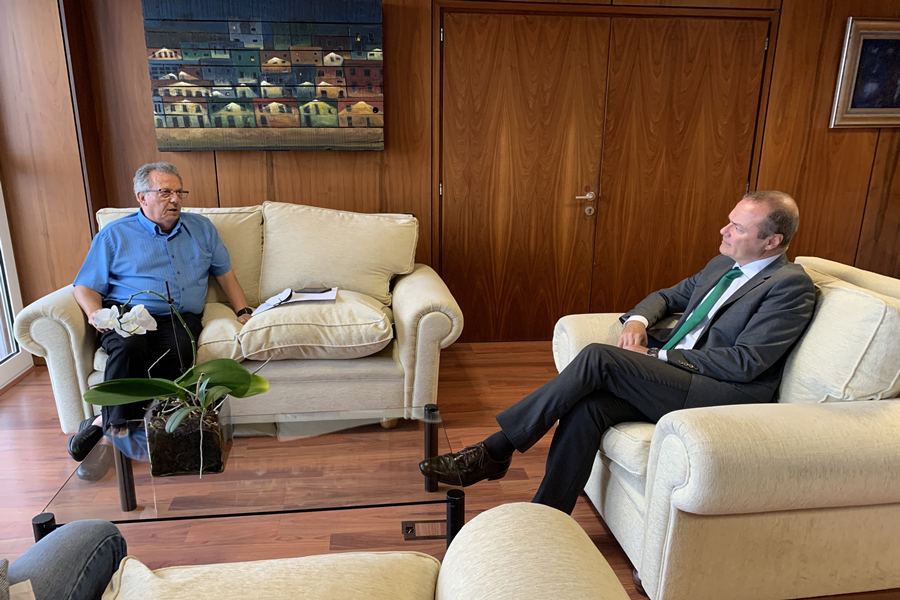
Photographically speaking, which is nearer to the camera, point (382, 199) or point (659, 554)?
point (659, 554)

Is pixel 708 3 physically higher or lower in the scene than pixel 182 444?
higher

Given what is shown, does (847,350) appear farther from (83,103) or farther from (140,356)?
(83,103)

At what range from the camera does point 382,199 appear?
355 cm

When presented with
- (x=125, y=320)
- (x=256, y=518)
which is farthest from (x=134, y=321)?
(x=256, y=518)

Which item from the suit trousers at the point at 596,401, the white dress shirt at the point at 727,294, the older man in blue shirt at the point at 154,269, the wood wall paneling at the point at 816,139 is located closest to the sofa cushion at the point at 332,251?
the older man in blue shirt at the point at 154,269

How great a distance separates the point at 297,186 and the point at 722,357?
2.46 metres

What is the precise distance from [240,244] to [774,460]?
246 cm

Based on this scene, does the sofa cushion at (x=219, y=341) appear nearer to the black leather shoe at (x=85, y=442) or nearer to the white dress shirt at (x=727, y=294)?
the black leather shoe at (x=85, y=442)

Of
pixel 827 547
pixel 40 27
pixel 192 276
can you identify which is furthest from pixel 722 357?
pixel 40 27

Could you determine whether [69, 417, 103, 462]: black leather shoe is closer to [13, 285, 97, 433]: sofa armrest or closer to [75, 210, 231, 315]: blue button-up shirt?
[13, 285, 97, 433]: sofa armrest

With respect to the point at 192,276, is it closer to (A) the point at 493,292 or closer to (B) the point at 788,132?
(A) the point at 493,292

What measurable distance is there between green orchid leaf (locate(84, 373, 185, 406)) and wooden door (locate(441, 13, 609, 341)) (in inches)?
87.7

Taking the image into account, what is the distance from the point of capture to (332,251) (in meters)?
2.99

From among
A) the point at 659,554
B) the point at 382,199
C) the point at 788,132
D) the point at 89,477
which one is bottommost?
the point at 659,554
